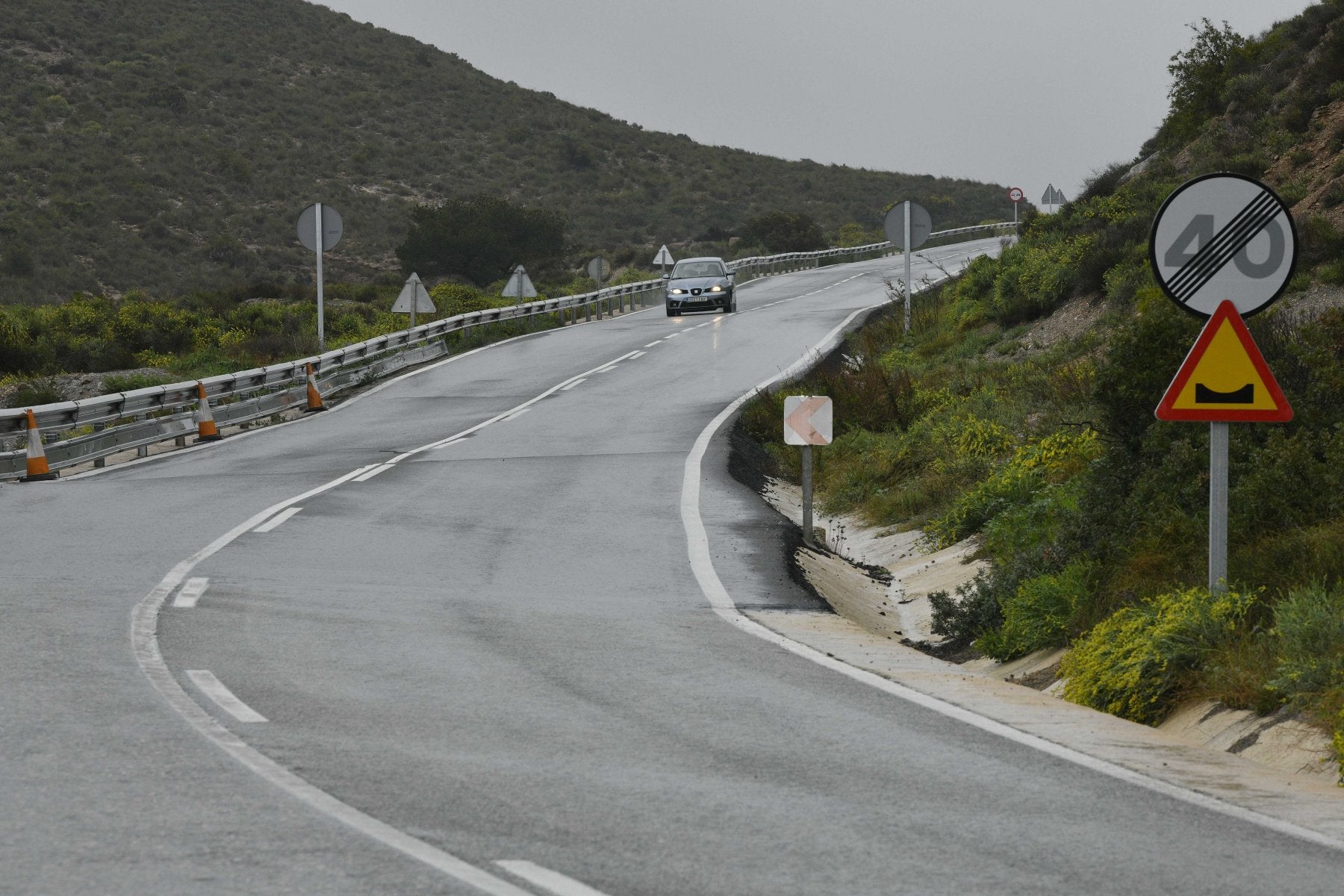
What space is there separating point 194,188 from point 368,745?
79.6 meters

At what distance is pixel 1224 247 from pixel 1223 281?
177 millimetres

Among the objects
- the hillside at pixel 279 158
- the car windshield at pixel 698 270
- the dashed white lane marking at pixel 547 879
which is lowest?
the dashed white lane marking at pixel 547 879

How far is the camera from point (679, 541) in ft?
43.2

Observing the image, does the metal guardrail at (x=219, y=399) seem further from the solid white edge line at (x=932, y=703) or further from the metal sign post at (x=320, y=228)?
the solid white edge line at (x=932, y=703)

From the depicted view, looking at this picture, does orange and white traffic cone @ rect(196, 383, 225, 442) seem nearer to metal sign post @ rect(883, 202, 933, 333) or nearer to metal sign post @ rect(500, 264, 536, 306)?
metal sign post @ rect(883, 202, 933, 333)

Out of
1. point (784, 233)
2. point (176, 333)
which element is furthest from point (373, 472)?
point (784, 233)

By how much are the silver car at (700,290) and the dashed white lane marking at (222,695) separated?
36459 millimetres

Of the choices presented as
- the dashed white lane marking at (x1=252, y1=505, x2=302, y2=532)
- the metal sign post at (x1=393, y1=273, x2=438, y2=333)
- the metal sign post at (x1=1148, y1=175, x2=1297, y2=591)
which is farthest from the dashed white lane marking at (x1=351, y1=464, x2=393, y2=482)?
the metal sign post at (x1=393, y1=273, x2=438, y2=333)

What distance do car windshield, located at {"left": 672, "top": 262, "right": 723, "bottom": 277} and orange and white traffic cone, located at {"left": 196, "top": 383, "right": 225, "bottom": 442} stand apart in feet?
75.3

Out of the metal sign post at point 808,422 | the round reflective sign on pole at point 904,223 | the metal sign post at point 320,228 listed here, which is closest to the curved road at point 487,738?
the metal sign post at point 808,422

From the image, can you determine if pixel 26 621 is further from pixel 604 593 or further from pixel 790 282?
pixel 790 282

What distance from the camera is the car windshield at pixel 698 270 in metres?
44.6

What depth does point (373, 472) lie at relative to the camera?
1798 centimetres

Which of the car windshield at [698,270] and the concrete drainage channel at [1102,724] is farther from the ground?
the car windshield at [698,270]
